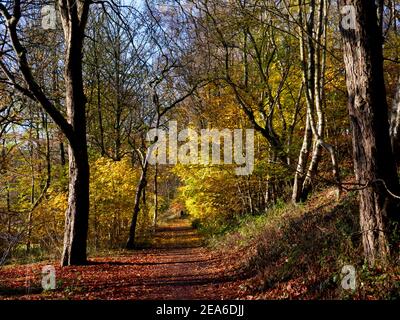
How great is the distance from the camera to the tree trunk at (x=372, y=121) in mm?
5496

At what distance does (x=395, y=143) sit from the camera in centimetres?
762

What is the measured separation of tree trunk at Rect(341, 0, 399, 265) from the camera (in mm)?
5496

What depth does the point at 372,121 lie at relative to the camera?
5.50 m

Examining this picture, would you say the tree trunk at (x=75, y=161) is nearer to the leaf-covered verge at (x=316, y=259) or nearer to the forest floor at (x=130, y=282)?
the forest floor at (x=130, y=282)

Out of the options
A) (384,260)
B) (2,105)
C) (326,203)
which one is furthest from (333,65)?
(2,105)

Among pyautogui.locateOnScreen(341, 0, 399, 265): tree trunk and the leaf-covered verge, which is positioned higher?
pyautogui.locateOnScreen(341, 0, 399, 265): tree trunk

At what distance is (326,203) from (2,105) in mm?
11939

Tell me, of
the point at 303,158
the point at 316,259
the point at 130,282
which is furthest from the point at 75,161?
the point at 303,158

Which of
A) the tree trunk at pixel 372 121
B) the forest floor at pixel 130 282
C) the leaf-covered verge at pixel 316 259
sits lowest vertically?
the forest floor at pixel 130 282

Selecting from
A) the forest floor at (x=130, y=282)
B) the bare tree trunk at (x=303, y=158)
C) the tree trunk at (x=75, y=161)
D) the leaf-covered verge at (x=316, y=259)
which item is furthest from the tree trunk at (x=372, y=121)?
the tree trunk at (x=75, y=161)

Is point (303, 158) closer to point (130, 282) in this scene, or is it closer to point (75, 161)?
point (130, 282)

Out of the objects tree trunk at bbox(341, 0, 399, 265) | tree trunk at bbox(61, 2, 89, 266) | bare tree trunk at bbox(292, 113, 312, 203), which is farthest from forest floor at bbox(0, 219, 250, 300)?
tree trunk at bbox(341, 0, 399, 265)

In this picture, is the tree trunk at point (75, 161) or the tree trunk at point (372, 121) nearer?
the tree trunk at point (372, 121)

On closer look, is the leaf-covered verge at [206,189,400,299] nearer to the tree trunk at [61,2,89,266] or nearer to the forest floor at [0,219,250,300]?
the forest floor at [0,219,250,300]
